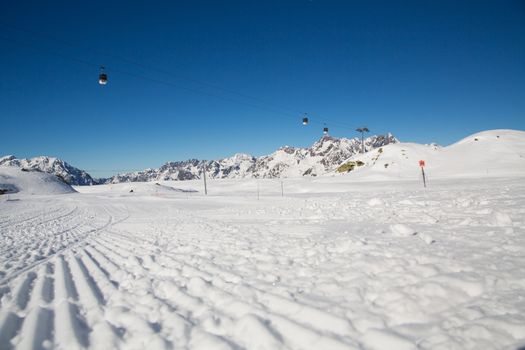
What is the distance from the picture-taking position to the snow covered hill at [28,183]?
63.4 meters

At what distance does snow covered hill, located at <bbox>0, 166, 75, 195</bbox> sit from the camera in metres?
63.4

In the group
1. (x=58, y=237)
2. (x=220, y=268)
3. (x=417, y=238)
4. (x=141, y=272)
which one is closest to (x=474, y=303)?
(x=417, y=238)

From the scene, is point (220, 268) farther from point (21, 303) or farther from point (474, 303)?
point (474, 303)

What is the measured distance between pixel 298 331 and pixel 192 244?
5.50m

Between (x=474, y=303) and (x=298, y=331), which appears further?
(x=474, y=303)

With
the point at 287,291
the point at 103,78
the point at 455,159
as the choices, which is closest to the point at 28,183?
the point at 103,78

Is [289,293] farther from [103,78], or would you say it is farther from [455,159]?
[455,159]

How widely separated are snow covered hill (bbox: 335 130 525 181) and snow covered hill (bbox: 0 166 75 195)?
69965mm

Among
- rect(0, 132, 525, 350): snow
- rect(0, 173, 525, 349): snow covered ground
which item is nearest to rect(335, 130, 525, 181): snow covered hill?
rect(0, 132, 525, 350): snow

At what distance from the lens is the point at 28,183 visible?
220 feet

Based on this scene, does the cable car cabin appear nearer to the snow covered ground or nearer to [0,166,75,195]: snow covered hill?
the snow covered ground

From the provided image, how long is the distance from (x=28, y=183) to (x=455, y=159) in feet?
302

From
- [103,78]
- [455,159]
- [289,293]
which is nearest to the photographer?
[289,293]

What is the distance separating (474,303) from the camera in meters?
3.28
